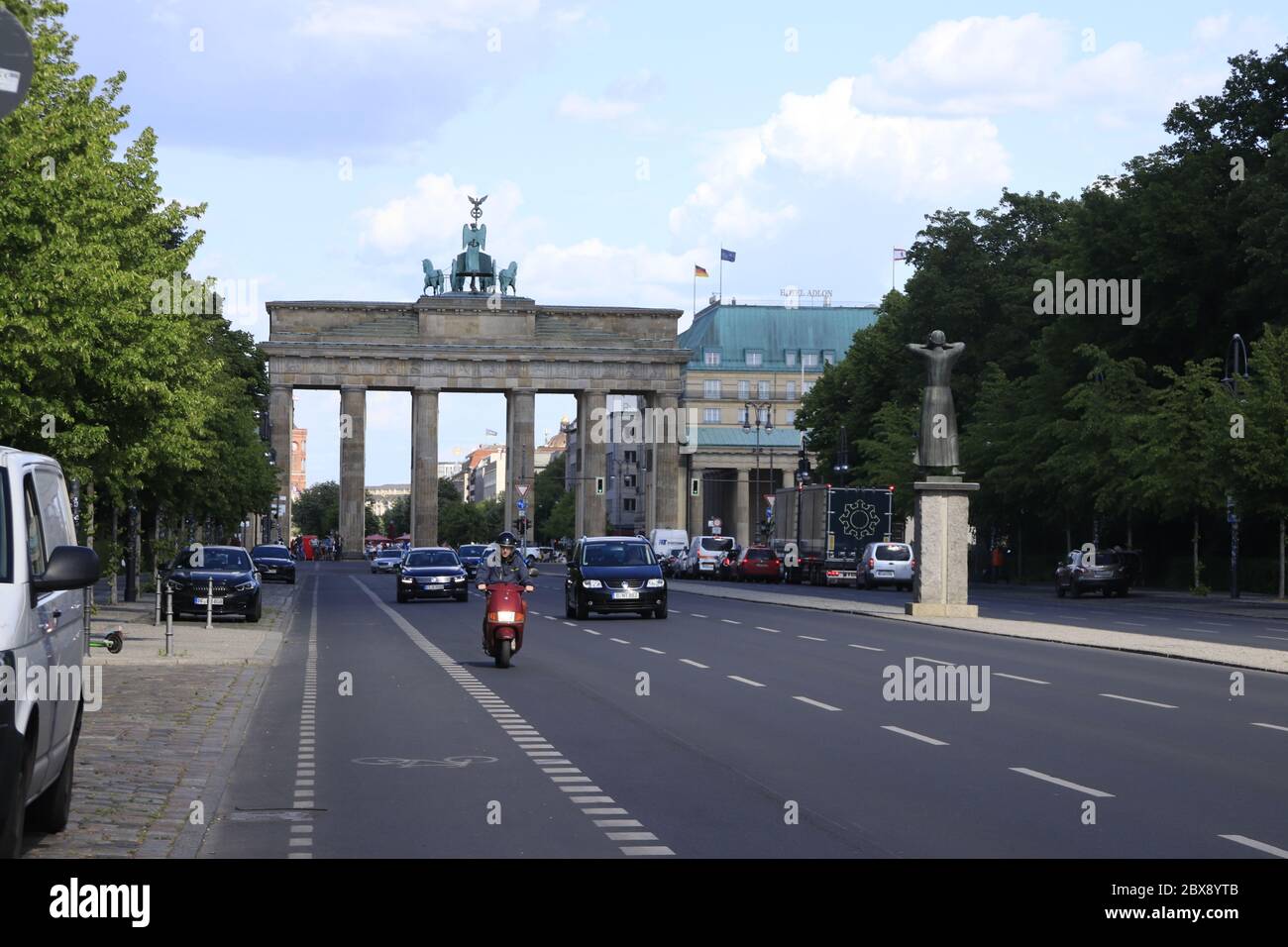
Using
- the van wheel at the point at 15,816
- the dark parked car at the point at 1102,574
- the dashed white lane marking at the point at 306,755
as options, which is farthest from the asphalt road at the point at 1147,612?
the van wheel at the point at 15,816

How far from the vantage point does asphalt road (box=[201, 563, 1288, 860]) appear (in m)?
10.6

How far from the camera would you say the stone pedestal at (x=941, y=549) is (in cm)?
4059

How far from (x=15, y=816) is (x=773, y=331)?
160503 millimetres

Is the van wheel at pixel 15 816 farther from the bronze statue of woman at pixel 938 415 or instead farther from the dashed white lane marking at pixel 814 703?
the bronze statue of woman at pixel 938 415

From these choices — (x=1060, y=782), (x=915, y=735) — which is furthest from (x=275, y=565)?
(x=1060, y=782)

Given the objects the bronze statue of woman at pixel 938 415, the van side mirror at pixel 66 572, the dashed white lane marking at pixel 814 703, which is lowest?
the dashed white lane marking at pixel 814 703

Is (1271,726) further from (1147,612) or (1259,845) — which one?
(1147,612)

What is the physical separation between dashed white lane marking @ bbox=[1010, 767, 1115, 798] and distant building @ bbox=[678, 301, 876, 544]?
14242 cm

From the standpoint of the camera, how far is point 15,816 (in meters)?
8.23

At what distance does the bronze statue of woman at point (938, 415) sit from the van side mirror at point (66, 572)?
33017 mm

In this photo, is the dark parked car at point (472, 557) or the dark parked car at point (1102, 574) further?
the dark parked car at point (472, 557)

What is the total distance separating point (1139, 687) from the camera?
21.6 metres

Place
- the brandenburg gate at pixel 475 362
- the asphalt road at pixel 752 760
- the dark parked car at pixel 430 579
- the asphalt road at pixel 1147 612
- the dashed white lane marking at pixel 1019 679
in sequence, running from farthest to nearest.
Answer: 1. the brandenburg gate at pixel 475 362
2. the dark parked car at pixel 430 579
3. the asphalt road at pixel 1147 612
4. the dashed white lane marking at pixel 1019 679
5. the asphalt road at pixel 752 760
